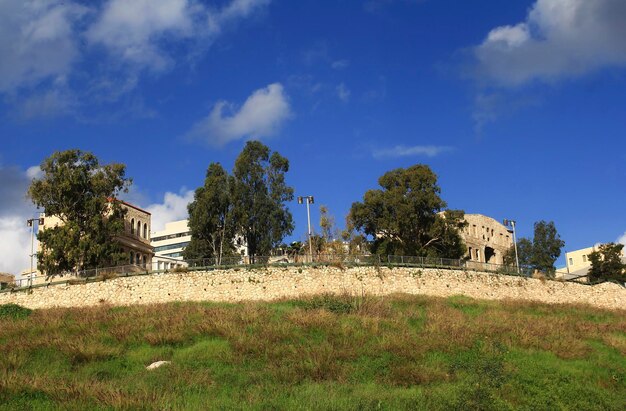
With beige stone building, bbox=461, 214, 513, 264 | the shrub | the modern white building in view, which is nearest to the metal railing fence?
the shrub

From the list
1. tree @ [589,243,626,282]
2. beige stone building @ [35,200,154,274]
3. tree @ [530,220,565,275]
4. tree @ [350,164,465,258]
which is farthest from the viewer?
tree @ [530,220,565,275]

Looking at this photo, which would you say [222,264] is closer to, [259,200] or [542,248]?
[259,200]

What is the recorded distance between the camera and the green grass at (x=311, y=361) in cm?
1574

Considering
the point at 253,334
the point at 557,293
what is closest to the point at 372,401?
→ the point at 253,334

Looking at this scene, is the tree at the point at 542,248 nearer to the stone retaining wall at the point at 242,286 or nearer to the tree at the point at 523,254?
the tree at the point at 523,254

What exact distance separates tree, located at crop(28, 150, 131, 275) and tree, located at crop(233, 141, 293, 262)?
32.7ft

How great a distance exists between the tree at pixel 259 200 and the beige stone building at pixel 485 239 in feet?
93.9

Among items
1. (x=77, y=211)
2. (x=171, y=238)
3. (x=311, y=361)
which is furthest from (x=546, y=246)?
(x=171, y=238)

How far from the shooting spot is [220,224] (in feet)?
181

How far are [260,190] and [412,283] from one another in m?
17.2

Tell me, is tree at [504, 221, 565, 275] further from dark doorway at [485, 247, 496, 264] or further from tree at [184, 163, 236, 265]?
A: tree at [184, 163, 236, 265]

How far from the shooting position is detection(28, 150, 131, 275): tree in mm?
48375

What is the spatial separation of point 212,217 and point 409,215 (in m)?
16.6

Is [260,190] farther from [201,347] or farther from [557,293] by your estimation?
[201,347]
